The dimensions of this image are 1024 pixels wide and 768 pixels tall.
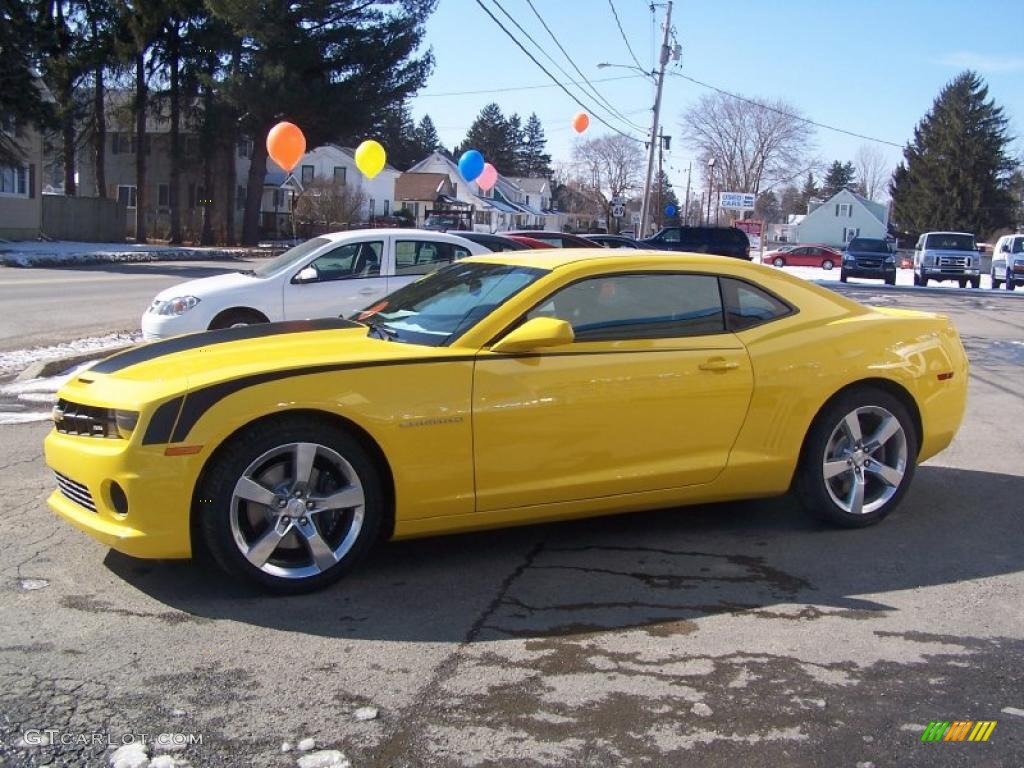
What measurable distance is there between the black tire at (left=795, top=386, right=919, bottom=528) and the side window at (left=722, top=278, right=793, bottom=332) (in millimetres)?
575

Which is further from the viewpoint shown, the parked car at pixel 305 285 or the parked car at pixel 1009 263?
the parked car at pixel 1009 263

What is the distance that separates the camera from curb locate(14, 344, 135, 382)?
933cm

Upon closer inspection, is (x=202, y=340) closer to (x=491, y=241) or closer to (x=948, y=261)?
(x=491, y=241)

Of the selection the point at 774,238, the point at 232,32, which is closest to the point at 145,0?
the point at 232,32

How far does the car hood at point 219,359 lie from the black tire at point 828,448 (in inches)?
84.0

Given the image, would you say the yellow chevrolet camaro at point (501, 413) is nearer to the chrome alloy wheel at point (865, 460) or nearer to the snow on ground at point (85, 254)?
the chrome alloy wheel at point (865, 460)

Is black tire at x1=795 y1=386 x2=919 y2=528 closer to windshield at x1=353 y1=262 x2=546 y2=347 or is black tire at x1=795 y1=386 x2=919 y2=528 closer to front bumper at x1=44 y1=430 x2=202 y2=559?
windshield at x1=353 y1=262 x2=546 y2=347

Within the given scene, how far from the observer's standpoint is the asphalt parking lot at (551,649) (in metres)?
3.05

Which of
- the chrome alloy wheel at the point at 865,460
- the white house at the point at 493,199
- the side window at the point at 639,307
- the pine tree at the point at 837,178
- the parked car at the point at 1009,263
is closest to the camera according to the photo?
the side window at the point at 639,307

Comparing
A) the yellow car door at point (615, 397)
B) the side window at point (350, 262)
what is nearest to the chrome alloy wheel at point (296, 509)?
the yellow car door at point (615, 397)

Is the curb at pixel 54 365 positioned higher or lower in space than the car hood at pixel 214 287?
lower

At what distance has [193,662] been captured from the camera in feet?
11.5

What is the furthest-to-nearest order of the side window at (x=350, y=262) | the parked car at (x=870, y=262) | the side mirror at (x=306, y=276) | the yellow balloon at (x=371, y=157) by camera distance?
→ the parked car at (x=870, y=262)
the yellow balloon at (x=371, y=157)
the side window at (x=350, y=262)
the side mirror at (x=306, y=276)

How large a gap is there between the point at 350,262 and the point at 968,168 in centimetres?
6934
